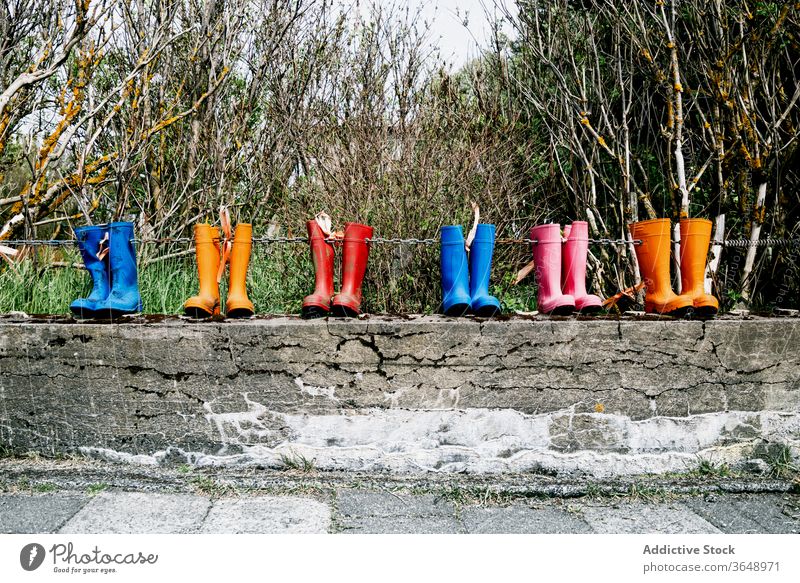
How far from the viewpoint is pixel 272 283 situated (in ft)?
13.3

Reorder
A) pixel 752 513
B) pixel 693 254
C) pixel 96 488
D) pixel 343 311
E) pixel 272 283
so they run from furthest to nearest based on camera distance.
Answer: pixel 272 283 → pixel 693 254 → pixel 343 311 → pixel 96 488 → pixel 752 513

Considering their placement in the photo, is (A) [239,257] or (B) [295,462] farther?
Answer: (A) [239,257]

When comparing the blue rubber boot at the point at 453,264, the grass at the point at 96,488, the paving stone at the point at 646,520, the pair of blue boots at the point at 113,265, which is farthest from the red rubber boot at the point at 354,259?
the paving stone at the point at 646,520

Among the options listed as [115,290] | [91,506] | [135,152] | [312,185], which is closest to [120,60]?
[135,152]

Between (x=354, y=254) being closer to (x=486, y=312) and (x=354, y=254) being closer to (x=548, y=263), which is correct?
(x=486, y=312)

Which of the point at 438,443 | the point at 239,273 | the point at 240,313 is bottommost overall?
the point at 438,443

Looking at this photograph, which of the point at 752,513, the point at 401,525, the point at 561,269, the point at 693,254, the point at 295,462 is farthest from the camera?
the point at 561,269

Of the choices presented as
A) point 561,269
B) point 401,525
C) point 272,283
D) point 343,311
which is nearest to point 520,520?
point 401,525

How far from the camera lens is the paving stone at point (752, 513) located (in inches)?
89.7

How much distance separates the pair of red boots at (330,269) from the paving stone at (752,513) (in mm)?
1489

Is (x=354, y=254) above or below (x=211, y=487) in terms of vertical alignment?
above

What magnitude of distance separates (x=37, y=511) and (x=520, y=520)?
156 cm

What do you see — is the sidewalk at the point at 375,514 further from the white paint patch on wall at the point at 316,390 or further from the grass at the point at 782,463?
the white paint patch on wall at the point at 316,390

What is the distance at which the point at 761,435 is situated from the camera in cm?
284
